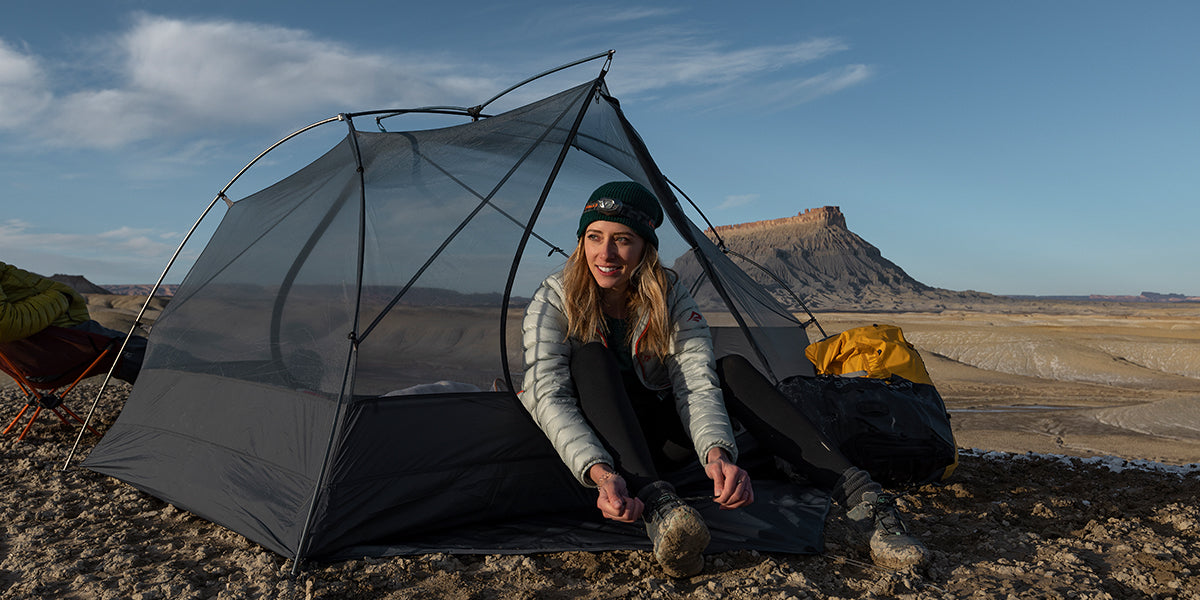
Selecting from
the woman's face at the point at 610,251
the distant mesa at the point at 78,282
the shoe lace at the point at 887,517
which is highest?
the distant mesa at the point at 78,282

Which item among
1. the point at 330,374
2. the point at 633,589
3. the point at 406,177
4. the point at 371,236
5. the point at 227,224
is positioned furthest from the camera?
the point at 227,224

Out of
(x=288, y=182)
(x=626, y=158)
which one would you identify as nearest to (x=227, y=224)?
(x=288, y=182)

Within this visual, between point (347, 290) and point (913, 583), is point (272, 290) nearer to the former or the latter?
point (347, 290)

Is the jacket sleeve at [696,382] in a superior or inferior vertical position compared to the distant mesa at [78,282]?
inferior

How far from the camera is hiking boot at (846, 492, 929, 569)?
271cm

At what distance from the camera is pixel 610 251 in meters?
3.04

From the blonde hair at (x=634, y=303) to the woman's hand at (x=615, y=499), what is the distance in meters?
0.62

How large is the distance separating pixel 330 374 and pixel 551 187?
1461mm

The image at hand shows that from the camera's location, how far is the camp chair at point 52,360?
506 cm

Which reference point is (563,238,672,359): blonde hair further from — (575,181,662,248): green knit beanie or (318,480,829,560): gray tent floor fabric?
(318,480,829,560): gray tent floor fabric

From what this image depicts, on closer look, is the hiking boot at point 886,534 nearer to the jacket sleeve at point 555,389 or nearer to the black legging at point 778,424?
the black legging at point 778,424

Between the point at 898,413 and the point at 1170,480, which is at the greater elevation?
the point at 898,413

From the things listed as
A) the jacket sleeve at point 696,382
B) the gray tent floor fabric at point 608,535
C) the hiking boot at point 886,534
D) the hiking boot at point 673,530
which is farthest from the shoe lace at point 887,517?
the hiking boot at point 673,530

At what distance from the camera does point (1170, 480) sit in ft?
14.7
